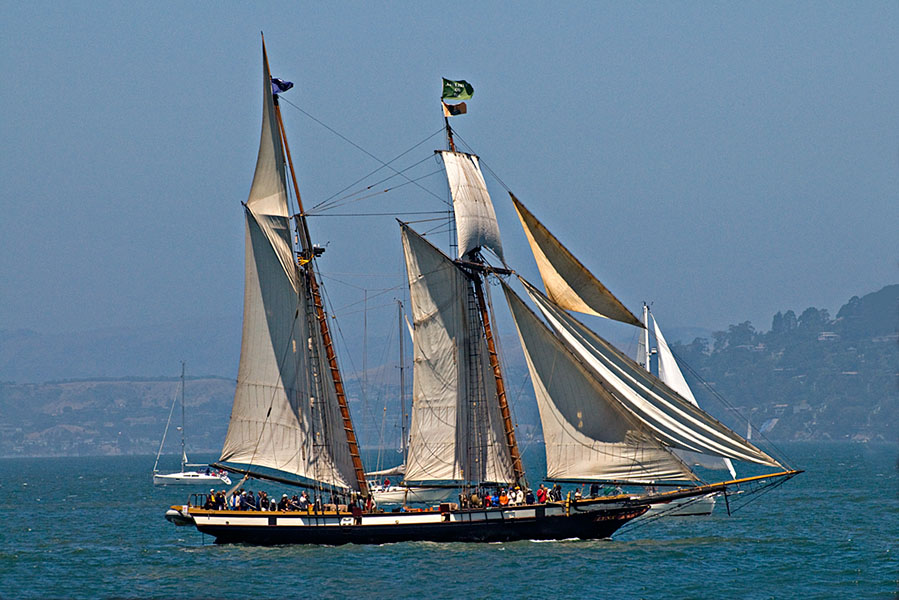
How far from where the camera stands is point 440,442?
6066cm

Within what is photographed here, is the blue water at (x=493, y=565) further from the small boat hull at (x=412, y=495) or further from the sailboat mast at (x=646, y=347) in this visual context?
the sailboat mast at (x=646, y=347)

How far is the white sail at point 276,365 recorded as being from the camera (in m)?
60.9

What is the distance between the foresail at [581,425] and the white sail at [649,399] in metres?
0.47

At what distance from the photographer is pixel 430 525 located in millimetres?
58031

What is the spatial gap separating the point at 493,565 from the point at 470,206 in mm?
17469

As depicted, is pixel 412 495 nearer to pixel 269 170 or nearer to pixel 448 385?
pixel 448 385

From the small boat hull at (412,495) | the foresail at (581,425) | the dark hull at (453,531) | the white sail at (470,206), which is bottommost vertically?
the dark hull at (453,531)

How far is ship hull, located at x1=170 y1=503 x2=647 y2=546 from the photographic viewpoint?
57812 millimetres

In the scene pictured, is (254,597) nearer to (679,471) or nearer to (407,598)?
(407,598)

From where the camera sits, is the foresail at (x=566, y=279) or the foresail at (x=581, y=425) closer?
the foresail at (x=581, y=425)

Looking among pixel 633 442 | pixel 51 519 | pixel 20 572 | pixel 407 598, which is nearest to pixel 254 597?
pixel 407 598

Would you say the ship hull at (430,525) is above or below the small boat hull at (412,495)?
below

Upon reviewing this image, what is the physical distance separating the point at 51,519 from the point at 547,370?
4462 centimetres

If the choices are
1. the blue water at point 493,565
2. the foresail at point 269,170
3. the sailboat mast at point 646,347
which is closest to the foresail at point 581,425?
the blue water at point 493,565
